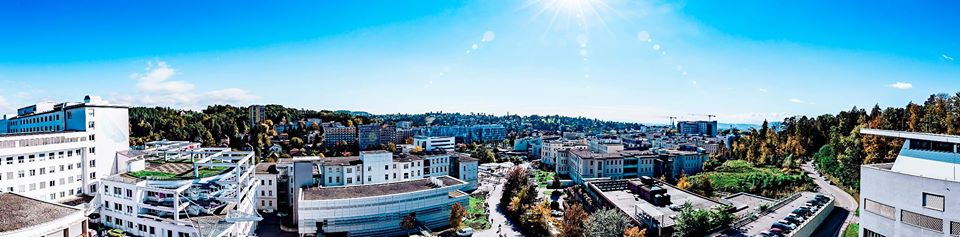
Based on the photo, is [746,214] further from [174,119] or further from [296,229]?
[174,119]

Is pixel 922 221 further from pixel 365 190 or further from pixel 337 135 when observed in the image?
pixel 337 135

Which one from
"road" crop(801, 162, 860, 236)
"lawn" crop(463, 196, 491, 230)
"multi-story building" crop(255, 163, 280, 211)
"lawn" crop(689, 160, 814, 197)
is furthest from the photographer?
"lawn" crop(689, 160, 814, 197)

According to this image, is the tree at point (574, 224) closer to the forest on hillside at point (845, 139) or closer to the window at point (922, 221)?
the window at point (922, 221)

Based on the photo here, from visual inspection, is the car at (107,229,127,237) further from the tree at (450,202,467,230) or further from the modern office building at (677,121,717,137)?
the modern office building at (677,121,717,137)

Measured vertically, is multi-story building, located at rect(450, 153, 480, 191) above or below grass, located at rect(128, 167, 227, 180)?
below

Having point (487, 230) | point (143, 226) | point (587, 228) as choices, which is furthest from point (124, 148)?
point (587, 228)

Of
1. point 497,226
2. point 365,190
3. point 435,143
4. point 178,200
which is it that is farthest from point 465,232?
point 435,143

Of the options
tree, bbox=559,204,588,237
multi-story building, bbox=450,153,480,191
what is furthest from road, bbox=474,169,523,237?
multi-story building, bbox=450,153,480,191
